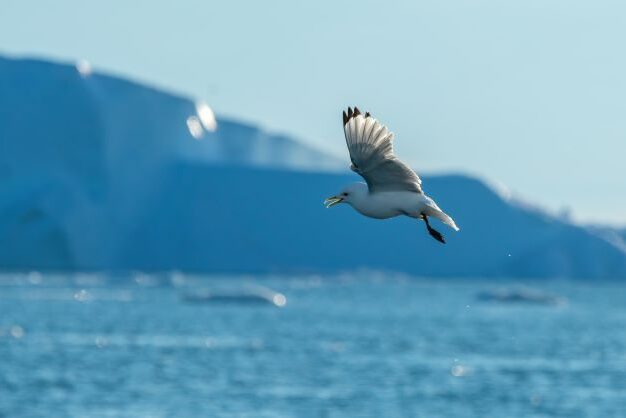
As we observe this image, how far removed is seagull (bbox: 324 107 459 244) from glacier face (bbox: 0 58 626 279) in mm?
86766

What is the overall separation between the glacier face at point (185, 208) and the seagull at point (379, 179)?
285ft

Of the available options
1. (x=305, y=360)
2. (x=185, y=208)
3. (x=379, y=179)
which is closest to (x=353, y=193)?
(x=379, y=179)

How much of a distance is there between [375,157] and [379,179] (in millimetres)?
107

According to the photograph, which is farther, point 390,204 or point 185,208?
point 185,208

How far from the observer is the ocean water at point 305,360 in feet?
137

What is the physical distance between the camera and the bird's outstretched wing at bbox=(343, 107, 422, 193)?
564 centimetres

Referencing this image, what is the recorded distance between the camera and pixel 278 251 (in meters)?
107

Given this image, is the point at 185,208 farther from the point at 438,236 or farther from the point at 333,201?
the point at 438,236

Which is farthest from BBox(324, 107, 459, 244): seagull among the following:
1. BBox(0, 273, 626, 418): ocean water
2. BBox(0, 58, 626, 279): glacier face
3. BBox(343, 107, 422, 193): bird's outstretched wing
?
BBox(0, 58, 626, 279): glacier face

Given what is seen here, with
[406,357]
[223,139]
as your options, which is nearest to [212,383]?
[406,357]

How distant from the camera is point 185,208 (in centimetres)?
10412

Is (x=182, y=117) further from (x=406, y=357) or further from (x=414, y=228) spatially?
(x=406, y=357)

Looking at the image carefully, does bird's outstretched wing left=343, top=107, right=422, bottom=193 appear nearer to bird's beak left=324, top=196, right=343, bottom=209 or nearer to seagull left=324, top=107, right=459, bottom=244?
seagull left=324, top=107, right=459, bottom=244

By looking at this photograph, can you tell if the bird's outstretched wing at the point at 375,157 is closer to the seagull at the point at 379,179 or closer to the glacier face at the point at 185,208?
the seagull at the point at 379,179
